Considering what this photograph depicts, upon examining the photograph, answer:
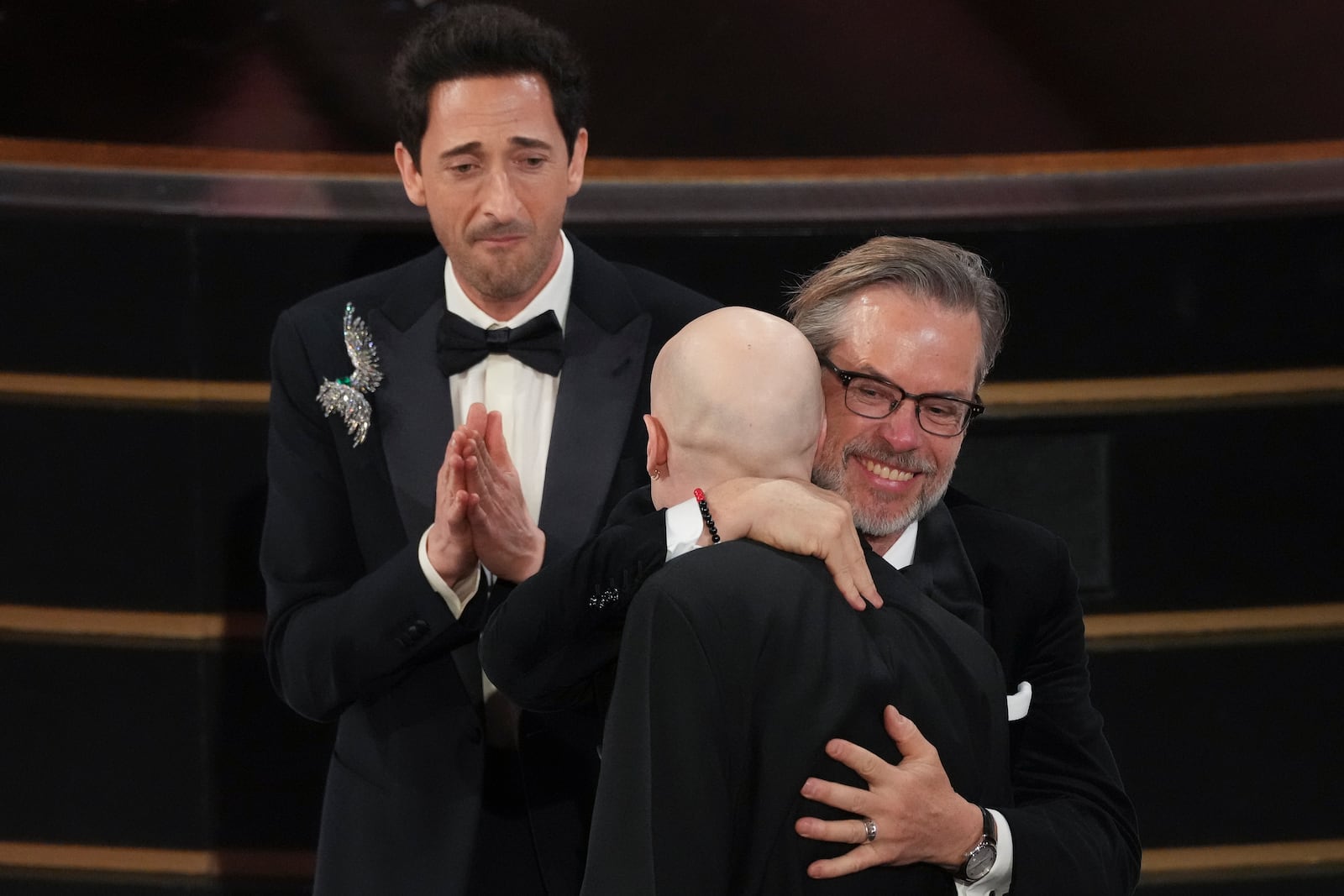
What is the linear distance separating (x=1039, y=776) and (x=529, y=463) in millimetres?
846

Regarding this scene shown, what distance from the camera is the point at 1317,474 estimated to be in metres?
3.18

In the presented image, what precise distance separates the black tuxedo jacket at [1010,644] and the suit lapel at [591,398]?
25cm

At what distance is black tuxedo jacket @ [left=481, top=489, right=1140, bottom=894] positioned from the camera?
1729mm

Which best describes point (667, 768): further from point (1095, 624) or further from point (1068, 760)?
point (1095, 624)

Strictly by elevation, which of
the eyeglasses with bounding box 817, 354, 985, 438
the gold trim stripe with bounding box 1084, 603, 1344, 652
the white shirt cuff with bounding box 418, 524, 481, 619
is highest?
the eyeglasses with bounding box 817, 354, 985, 438

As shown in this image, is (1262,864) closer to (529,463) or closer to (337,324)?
(529,463)

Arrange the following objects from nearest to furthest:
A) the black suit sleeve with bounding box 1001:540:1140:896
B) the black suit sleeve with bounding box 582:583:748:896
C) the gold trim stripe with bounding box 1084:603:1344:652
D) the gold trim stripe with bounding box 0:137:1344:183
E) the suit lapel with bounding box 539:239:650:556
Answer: the black suit sleeve with bounding box 582:583:748:896 < the black suit sleeve with bounding box 1001:540:1140:896 < the suit lapel with bounding box 539:239:650:556 < the gold trim stripe with bounding box 0:137:1344:183 < the gold trim stripe with bounding box 1084:603:1344:652

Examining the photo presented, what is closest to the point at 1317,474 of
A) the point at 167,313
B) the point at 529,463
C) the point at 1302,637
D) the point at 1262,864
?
the point at 1302,637

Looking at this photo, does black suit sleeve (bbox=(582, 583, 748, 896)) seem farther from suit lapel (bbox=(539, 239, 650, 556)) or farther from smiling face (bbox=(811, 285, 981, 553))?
suit lapel (bbox=(539, 239, 650, 556))

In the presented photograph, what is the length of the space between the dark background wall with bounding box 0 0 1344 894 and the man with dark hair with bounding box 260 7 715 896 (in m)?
0.79

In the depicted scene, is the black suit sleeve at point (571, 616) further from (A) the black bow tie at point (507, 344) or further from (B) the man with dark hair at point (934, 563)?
(A) the black bow tie at point (507, 344)

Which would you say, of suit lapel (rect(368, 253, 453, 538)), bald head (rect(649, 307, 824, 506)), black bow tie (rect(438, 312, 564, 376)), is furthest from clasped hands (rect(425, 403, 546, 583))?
bald head (rect(649, 307, 824, 506))

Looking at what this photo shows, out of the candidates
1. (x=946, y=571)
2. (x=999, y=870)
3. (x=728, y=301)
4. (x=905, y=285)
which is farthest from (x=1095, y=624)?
(x=999, y=870)

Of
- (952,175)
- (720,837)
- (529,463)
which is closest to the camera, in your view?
(720,837)
